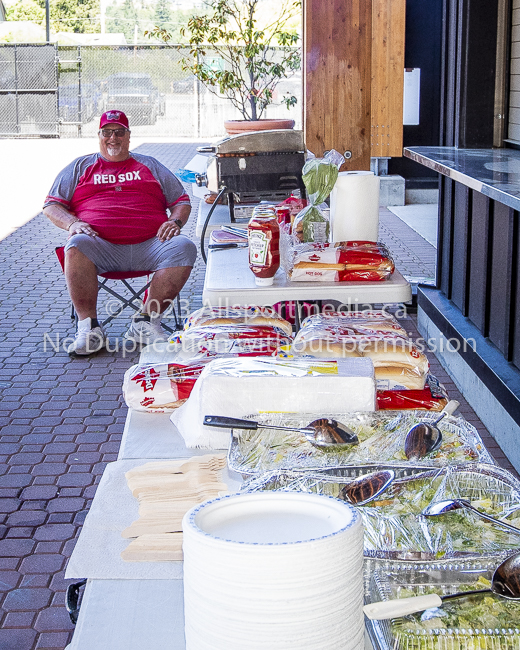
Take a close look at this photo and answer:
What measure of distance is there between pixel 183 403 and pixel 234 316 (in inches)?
25.8

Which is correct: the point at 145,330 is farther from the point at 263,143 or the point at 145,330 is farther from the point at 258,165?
the point at 263,143

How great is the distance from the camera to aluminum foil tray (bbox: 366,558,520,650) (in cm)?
115

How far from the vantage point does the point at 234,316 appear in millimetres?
2916

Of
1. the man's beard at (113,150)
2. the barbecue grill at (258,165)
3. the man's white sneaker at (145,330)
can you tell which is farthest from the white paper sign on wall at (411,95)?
the man's white sneaker at (145,330)

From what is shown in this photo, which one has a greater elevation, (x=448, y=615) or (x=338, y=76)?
(x=338, y=76)

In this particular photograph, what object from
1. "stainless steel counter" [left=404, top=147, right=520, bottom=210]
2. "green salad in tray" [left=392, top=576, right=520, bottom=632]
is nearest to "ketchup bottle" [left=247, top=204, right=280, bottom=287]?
"stainless steel counter" [left=404, top=147, right=520, bottom=210]

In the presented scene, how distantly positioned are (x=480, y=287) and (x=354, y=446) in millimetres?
3120

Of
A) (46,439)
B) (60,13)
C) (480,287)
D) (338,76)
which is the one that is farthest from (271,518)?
(60,13)

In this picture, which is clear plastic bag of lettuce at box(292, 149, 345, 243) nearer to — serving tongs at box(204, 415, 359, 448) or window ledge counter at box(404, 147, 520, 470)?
window ledge counter at box(404, 147, 520, 470)

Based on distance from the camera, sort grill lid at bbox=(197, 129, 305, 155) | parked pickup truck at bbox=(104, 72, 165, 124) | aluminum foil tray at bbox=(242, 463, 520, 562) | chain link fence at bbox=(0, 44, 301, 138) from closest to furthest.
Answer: aluminum foil tray at bbox=(242, 463, 520, 562)
grill lid at bbox=(197, 129, 305, 155)
chain link fence at bbox=(0, 44, 301, 138)
parked pickup truck at bbox=(104, 72, 165, 124)

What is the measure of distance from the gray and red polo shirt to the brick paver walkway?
85 cm

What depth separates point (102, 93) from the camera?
23.3m

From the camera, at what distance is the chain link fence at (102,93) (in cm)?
2184

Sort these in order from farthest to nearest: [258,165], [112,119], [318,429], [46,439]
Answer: [112,119] < [258,165] < [46,439] < [318,429]
